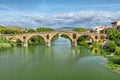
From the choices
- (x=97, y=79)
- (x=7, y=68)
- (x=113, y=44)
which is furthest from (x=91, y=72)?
(x=113, y=44)

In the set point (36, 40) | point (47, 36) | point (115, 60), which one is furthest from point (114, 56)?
point (36, 40)

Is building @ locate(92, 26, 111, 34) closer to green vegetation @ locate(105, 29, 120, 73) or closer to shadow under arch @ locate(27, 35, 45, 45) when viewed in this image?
shadow under arch @ locate(27, 35, 45, 45)

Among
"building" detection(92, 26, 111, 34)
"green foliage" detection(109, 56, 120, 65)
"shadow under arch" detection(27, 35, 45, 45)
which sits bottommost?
"green foliage" detection(109, 56, 120, 65)

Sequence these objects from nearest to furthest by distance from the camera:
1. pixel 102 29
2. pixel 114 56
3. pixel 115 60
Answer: pixel 115 60 < pixel 114 56 < pixel 102 29

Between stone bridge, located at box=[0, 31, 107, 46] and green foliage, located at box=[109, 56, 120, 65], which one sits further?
stone bridge, located at box=[0, 31, 107, 46]

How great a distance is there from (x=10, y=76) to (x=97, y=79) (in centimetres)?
879

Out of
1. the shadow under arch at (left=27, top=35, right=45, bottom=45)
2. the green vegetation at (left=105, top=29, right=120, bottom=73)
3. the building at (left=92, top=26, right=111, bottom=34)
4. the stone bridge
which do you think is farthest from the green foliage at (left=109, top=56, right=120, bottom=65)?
the building at (left=92, top=26, right=111, bottom=34)

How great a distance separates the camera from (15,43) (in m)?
65.0

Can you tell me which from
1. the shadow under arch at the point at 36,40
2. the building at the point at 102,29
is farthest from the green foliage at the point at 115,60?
the building at the point at 102,29

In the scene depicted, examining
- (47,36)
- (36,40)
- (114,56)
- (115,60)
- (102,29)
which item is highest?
(102,29)

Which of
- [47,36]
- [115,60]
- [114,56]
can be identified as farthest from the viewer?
[47,36]

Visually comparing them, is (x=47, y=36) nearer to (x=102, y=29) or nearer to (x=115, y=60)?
(x=115, y=60)

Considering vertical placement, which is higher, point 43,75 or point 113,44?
point 113,44

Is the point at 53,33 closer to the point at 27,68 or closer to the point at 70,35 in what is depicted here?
the point at 70,35
